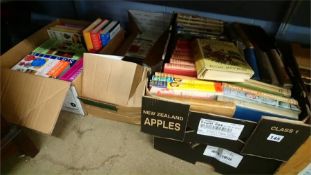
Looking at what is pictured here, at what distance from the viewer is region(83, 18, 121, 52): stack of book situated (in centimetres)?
→ 115

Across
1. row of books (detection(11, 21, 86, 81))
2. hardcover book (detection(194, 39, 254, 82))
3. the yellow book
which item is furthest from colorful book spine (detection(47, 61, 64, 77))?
hardcover book (detection(194, 39, 254, 82))

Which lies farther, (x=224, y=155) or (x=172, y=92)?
(x=224, y=155)

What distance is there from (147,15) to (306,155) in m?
1.01

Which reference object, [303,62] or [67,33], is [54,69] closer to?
[67,33]

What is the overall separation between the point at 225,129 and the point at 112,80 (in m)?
0.51

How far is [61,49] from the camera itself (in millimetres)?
1217

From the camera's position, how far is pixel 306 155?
0.71 metres

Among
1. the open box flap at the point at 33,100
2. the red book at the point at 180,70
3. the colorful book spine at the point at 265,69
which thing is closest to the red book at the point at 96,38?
the open box flap at the point at 33,100

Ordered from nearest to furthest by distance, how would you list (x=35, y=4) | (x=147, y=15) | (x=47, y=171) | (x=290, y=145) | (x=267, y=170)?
(x=290, y=145) < (x=267, y=170) < (x=47, y=171) < (x=147, y=15) < (x=35, y=4)

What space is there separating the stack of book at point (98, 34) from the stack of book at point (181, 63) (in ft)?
1.49

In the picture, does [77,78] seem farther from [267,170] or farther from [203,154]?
[267,170]

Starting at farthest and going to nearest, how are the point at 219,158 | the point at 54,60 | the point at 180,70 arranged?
the point at 54,60 < the point at 219,158 < the point at 180,70

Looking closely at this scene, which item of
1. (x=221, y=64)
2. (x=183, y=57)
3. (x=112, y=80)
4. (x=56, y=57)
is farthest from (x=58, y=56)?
(x=221, y=64)

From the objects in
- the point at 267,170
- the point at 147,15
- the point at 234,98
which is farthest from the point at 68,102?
the point at 267,170
